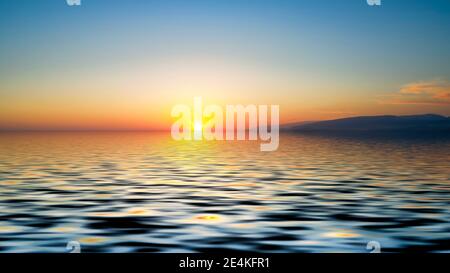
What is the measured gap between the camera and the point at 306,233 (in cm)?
1706

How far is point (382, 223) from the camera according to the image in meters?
18.9

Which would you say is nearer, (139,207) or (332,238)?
(332,238)

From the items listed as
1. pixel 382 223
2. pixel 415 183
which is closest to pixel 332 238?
pixel 382 223

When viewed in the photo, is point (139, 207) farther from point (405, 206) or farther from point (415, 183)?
point (415, 183)

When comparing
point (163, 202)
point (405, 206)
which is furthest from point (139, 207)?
point (405, 206)

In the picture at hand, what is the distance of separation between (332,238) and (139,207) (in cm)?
866
